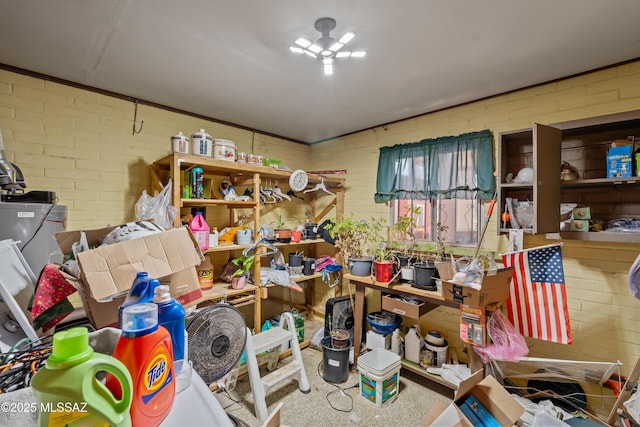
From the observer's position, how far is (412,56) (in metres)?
1.82

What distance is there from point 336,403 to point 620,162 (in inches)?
97.8

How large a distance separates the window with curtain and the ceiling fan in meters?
1.38

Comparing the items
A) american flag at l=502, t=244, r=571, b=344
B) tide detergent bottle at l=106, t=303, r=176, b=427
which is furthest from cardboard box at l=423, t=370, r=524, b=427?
tide detergent bottle at l=106, t=303, r=176, b=427

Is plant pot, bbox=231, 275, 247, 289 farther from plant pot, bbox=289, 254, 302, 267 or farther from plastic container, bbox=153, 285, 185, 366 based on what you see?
plastic container, bbox=153, 285, 185, 366

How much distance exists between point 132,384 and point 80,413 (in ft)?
0.28

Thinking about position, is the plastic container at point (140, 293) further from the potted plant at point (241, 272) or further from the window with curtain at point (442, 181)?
the window with curtain at point (442, 181)

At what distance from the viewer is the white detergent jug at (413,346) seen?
243cm

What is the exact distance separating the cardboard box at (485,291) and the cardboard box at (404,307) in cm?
31

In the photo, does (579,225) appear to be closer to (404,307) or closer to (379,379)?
(404,307)

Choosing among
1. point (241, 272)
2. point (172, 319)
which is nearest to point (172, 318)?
point (172, 319)

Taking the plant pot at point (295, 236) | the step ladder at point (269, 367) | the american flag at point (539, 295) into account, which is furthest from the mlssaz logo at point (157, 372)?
the plant pot at point (295, 236)

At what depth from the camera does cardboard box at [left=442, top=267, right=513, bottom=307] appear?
1.77 m

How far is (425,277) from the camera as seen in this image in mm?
2227

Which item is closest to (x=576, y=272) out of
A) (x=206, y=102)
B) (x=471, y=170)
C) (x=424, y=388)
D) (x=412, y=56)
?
(x=471, y=170)
